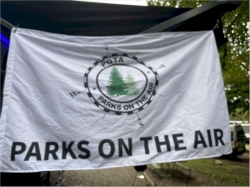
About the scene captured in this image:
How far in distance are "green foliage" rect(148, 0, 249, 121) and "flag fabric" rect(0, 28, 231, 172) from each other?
355 cm

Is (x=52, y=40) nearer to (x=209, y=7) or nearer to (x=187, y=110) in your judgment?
(x=187, y=110)

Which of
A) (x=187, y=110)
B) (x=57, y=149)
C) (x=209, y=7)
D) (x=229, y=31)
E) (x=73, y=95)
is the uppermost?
(x=229, y=31)

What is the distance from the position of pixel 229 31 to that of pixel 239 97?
4.99 ft

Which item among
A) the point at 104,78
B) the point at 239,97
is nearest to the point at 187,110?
the point at 104,78

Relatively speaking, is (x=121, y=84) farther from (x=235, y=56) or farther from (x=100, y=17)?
(x=235, y=56)

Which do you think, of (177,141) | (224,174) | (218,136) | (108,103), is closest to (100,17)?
(108,103)

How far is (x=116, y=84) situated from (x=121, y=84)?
44 mm

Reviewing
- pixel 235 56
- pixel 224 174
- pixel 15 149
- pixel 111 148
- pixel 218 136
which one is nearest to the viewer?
pixel 15 149

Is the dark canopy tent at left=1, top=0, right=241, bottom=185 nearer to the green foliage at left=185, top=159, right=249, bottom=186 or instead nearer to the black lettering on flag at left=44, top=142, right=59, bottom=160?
the black lettering on flag at left=44, top=142, right=59, bottom=160

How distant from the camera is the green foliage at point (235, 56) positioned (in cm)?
536

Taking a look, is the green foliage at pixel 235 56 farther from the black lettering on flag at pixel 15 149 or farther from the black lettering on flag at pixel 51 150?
the black lettering on flag at pixel 15 149

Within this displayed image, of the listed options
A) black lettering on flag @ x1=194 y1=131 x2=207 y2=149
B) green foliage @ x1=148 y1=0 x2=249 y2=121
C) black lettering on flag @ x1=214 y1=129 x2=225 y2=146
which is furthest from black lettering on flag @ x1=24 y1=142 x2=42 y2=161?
green foliage @ x1=148 y1=0 x2=249 y2=121

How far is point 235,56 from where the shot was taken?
18.9ft

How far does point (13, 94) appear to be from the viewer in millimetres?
1892
